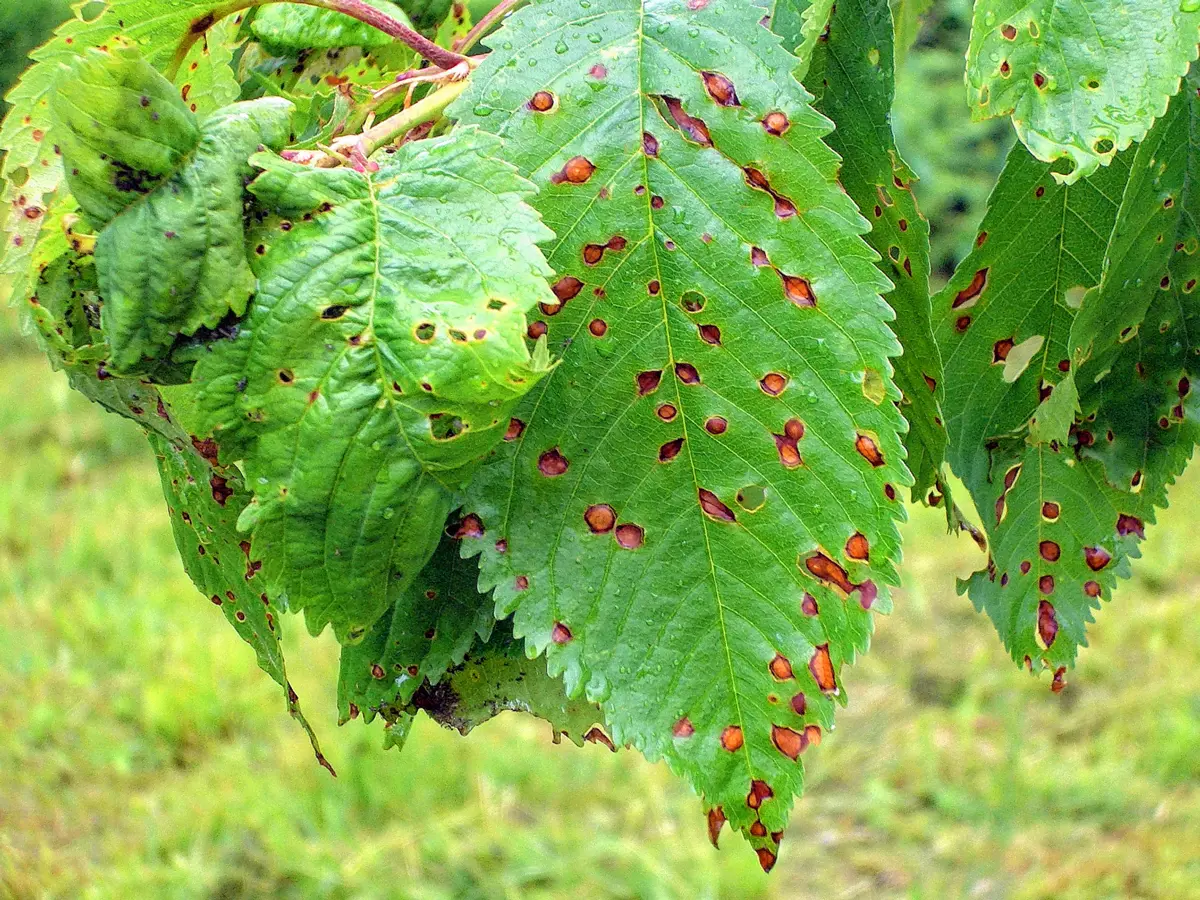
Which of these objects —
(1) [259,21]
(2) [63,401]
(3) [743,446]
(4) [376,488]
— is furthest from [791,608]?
(2) [63,401]

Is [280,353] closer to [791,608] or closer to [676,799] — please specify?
[791,608]

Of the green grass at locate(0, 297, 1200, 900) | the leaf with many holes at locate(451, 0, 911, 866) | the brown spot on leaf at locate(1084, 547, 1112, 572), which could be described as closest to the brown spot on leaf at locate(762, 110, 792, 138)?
the leaf with many holes at locate(451, 0, 911, 866)

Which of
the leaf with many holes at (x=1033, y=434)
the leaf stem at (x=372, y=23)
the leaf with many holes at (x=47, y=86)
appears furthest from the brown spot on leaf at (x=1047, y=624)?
the leaf with many holes at (x=47, y=86)

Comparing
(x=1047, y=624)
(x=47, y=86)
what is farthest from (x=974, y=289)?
(x=47, y=86)

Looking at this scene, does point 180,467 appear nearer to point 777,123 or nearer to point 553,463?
point 553,463

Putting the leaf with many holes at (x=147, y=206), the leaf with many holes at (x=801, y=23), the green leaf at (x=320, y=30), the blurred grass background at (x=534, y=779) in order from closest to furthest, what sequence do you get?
the leaf with many holes at (x=147, y=206) → the leaf with many holes at (x=801, y=23) → the green leaf at (x=320, y=30) → the blurred grass background at (x=534, y=779)

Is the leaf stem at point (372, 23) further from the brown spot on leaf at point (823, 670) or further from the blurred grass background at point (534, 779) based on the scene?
the blurred grass background at point (534, 779)
